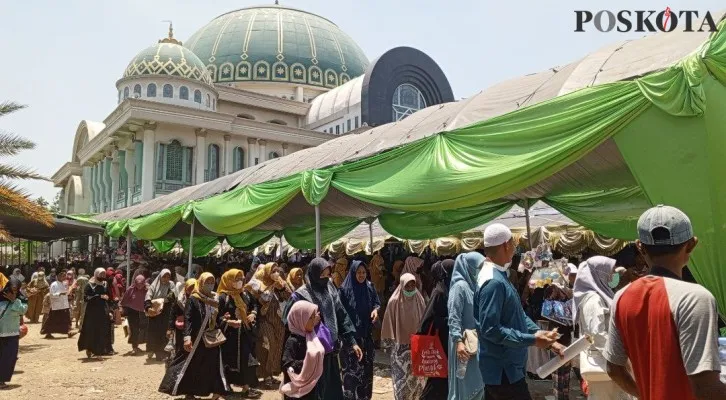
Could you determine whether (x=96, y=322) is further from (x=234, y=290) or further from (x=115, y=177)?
(x=115, y=177)

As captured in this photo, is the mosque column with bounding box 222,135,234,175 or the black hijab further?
the mosque column with bounding box 222,135,234,175

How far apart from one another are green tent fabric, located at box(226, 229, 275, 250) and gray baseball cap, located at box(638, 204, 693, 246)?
10.8 meters

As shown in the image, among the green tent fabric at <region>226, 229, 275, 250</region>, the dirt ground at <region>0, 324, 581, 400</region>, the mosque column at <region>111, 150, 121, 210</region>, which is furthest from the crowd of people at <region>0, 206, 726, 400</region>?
the mosque column at <region>111, 150, 121, 210</region>

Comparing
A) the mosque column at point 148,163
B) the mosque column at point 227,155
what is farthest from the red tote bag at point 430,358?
the mosque column at point 227,155

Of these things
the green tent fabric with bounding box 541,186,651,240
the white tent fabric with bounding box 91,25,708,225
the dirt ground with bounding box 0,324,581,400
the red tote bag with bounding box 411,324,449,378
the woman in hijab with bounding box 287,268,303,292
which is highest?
the white tent fabric with bounding box 91,25,708,225

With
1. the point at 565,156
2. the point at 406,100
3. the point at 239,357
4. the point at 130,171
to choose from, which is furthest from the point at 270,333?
the point at 406,100

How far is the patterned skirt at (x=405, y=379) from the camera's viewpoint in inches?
195

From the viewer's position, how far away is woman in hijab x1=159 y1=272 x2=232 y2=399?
559 cm

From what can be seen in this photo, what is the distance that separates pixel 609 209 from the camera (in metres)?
6.29

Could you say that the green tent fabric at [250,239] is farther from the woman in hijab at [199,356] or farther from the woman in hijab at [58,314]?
the woman in hijab at [199,356]

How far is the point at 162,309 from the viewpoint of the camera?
877 centimetres

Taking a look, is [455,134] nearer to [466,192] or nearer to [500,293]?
[466,192]

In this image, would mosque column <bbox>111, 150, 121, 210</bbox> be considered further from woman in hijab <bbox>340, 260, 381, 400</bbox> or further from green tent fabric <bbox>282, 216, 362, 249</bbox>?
woman in hijab <bbox>340, 260, 381, 400</bbox>

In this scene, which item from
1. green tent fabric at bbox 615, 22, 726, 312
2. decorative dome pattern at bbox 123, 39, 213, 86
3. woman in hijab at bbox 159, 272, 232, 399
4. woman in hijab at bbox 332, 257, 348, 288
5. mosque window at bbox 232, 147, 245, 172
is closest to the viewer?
green tent fabric at bbox 615, 22, 726, 312
